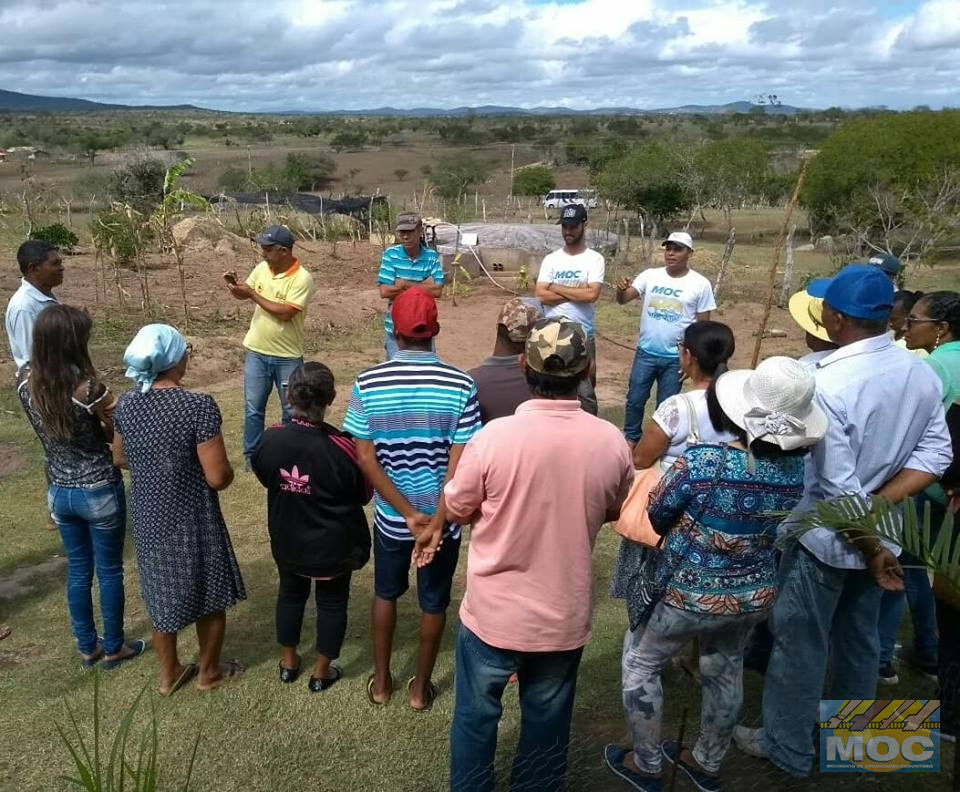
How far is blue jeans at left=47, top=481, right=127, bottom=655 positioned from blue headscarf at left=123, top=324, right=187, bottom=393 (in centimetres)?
65

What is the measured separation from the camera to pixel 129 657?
365 centimetres

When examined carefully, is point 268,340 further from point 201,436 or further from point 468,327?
point 468,327

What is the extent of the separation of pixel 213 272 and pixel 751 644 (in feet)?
46.9

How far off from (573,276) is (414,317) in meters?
3.03

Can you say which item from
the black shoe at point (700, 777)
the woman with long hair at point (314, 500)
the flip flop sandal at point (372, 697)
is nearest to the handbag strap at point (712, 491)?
the black shoe at point (700, 777)

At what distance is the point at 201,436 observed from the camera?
297cm

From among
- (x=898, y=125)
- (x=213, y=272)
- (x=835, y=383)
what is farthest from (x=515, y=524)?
(x=898, y=125)

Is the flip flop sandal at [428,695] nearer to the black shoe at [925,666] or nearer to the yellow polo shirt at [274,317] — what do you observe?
the black shoe at [925,666]

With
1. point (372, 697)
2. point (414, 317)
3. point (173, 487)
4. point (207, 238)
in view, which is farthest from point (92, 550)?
point (207, 238)

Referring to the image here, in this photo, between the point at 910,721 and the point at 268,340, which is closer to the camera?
the point at 910,721

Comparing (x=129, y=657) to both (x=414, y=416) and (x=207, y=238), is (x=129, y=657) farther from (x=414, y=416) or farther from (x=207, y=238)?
(x=207, y=238)

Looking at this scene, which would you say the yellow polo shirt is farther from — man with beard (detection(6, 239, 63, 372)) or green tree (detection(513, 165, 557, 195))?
green tree (detection(513, 165, 557, 195))

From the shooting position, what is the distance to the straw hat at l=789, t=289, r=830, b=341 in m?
3.16

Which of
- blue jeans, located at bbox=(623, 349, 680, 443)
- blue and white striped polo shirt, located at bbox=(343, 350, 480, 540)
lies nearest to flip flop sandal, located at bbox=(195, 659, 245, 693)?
blue and white striped polo shirt, located at bbox=(343, 350, 480, 540)
